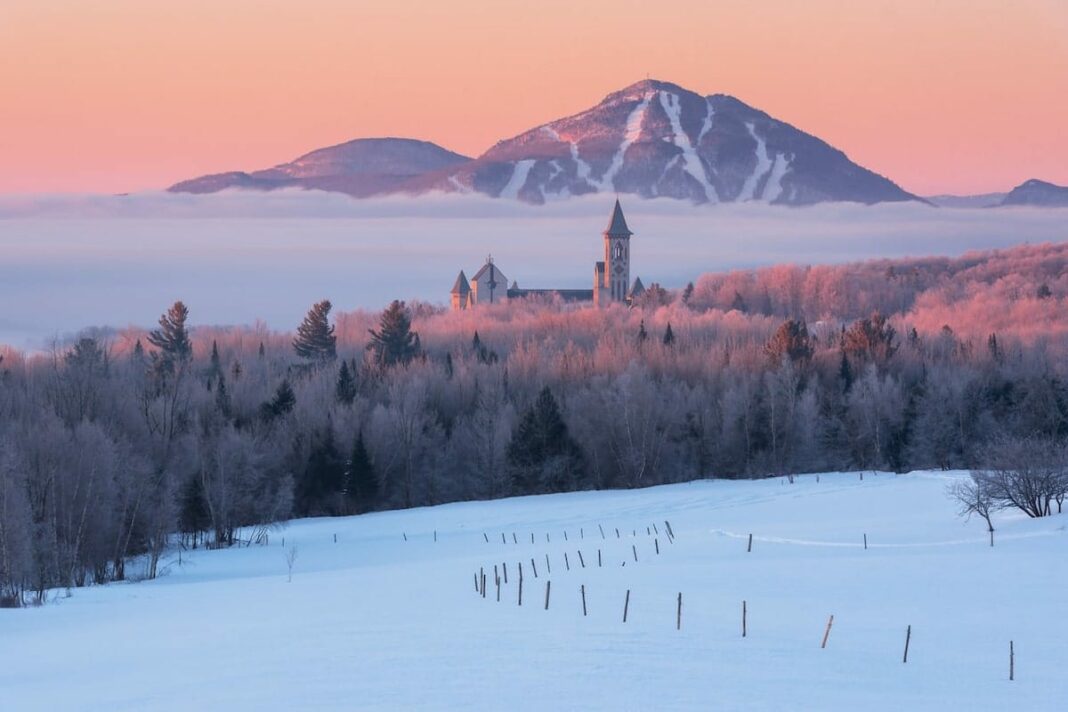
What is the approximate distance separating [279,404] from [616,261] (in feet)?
368

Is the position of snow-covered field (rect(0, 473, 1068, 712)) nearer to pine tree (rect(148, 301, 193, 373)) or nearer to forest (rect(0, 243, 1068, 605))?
forest (rect(0, 243, 1068, 605))

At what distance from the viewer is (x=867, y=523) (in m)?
49.9

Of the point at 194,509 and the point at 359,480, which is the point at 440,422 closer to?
the point at 359,480

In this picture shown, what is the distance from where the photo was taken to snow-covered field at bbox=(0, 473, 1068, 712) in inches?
866

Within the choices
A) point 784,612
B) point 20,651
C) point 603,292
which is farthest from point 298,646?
point 603,292

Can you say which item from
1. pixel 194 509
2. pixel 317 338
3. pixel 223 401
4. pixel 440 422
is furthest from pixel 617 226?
pixel 194 509

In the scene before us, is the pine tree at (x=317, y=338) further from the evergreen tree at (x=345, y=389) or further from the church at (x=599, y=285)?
the church at (x=599, y=285)

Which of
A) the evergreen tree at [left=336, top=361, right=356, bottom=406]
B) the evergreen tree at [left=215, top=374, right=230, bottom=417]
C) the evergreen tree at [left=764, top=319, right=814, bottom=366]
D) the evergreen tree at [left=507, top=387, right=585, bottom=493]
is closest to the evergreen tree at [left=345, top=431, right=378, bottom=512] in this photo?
the evergreen tree at [left=507, top=387, right=585, bottom=493]

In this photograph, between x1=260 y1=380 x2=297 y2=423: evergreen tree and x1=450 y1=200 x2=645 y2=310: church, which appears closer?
x1=260 y1=380 x2=297 y2=423: evergreen tree

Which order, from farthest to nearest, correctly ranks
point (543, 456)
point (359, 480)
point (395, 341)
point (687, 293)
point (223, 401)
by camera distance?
point (687, 293) → point (395, 341) → point (223, 401) → point (543, 456) → point (359, 480)

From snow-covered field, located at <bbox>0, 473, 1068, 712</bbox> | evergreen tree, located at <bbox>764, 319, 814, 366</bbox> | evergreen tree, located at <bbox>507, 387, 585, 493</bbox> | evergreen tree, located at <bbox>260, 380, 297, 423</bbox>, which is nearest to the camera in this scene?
snow-covered field, located at <bbox>0, 473, 1068, 712</bbox>

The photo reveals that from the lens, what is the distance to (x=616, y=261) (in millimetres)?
188125

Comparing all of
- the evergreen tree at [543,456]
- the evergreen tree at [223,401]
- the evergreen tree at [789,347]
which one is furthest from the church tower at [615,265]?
the evergreen tree at [543,456]

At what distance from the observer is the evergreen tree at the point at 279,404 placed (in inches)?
3118
